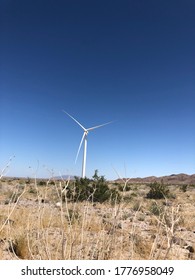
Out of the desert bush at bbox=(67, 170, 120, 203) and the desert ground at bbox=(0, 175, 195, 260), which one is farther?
the desert bush at bbox=(67, 170, 120, 203)

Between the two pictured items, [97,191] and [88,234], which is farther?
[97,191]

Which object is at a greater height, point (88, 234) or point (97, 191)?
point (97, 191)

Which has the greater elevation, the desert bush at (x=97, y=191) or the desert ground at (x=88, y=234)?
the desert bush at (x=97, y=191)

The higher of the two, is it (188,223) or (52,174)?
(52,174)

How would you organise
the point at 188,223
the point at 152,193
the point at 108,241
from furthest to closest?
the point at 152,193 < the point at 188,223 < the point at 108,241

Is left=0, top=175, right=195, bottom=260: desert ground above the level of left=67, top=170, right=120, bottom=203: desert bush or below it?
below

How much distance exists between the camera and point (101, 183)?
19.7 m

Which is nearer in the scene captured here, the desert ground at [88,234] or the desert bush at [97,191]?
the desert ground at [88,234]
